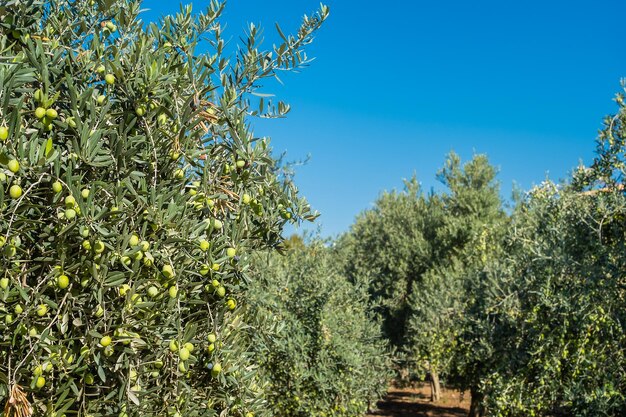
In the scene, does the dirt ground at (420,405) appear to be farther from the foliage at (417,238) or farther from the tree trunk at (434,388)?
the foliage at (417,238)

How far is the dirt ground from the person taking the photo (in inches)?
915

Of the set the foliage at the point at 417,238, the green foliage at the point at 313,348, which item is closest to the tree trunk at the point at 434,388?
the foliage at the point at 417,238

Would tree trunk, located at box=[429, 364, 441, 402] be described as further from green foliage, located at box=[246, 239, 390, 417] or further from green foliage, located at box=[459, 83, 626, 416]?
green foliage, located at box=[459, 83, 626, 416]

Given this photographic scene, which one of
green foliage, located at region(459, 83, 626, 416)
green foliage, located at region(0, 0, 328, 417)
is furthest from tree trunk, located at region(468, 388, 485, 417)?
green foliage, located at region(0, 0, 328, 417)

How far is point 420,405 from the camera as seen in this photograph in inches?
1002

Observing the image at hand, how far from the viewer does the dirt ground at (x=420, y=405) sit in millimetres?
23250

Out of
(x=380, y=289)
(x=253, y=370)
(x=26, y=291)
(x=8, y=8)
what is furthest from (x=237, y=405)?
(x=380, y=289)

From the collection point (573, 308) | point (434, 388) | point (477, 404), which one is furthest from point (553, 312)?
point (434, 388)

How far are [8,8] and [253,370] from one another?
3006mm

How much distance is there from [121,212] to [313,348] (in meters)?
9.03

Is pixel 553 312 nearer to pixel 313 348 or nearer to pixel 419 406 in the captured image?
pixel 313 348

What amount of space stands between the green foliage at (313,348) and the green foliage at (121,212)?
18.4 ft

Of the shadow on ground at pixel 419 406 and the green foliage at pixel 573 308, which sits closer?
the green foliage at pixel 573 308

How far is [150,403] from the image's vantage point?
348 centimetres
